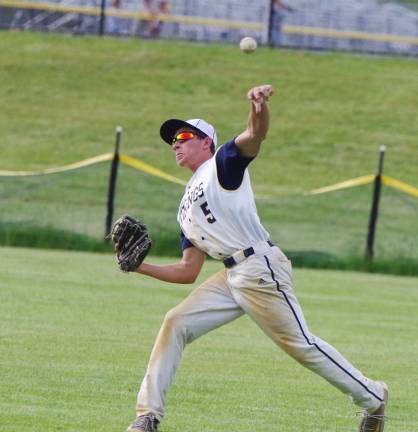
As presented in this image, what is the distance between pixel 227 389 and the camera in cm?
864

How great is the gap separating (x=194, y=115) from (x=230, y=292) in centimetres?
2313

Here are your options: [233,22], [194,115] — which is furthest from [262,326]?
[233,22]

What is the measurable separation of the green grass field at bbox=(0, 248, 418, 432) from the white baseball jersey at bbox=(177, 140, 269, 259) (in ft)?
3.51

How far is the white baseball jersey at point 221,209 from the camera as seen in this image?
703cm

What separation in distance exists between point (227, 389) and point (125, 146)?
2004cm

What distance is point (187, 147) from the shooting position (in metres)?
7.40

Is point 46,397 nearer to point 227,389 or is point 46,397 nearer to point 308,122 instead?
point 227,389

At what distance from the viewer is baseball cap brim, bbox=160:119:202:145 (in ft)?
24.2

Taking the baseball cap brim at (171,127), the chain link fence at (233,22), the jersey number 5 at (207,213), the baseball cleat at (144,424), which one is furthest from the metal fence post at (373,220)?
Answer: the chain link fence at (233,22)

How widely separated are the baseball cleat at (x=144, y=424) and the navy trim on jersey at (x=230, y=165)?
1.31 meters

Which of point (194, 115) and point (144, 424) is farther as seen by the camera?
point (194, 115)

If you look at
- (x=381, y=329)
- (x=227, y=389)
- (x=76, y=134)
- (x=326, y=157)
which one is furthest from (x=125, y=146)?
(x=227, y=389)

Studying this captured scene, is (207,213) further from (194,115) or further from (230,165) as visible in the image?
(194,115)

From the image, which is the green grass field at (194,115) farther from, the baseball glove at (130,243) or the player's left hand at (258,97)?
the player's left hand at (258,97)
